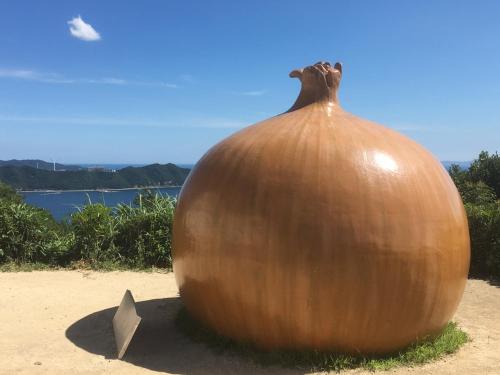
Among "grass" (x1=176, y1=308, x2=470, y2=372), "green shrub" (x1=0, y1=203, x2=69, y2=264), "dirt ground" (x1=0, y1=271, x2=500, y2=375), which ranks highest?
"green shrub" (x1=0, y1=203, x2=69, y2=264)

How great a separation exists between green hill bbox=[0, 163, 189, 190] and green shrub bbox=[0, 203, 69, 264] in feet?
124

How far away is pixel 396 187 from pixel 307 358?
2.07 meters

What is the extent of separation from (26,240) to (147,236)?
287 cm

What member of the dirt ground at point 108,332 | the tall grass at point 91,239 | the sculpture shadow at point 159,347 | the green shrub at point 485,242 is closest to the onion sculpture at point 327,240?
the sculpture shadow at point 159,347

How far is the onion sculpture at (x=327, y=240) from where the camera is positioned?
5066 mm

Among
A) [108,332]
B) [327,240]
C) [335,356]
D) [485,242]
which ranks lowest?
[108,332]

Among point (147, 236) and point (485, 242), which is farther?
point (147, 236)

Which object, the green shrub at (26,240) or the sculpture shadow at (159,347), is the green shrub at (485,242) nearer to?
the sculpture shadow at (159,347)

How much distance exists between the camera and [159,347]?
6.36 metres

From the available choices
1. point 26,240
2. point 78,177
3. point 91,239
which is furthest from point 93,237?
point 78,177

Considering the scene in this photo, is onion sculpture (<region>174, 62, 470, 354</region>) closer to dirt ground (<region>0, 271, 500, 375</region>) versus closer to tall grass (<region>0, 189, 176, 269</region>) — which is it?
dirt ground (<region>0, 271, 500, 375</region>)

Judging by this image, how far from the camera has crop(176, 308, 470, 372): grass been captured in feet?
17.7

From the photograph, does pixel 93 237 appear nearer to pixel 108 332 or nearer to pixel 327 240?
pixel 108 332

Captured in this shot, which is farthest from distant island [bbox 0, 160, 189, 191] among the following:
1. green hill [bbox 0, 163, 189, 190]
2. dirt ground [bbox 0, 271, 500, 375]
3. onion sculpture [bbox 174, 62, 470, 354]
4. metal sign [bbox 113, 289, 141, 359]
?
onion sculpture [bbox 174, 62, 470, 354]
